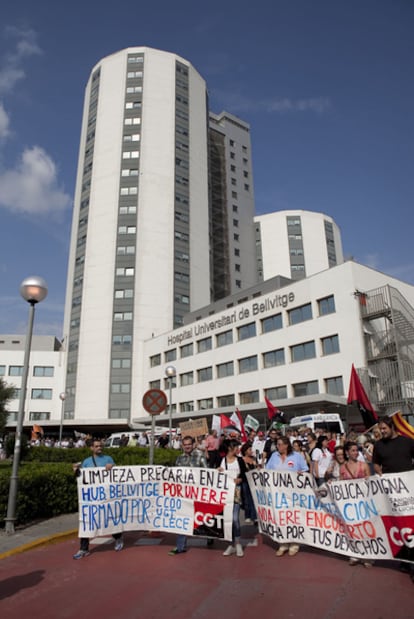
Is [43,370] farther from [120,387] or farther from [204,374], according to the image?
[204,374]

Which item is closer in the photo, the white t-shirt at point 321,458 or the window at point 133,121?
the white t-shirt at point 321,458

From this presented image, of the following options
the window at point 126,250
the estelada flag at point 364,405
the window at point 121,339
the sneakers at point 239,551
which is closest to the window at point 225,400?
the window at point 121,339

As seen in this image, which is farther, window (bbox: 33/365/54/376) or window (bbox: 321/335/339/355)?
window (bbox: 33/365/54/376)

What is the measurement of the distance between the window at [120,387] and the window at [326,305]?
28151 mm

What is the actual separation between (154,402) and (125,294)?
4873 cm

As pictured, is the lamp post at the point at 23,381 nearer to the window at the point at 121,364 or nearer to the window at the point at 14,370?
the window at the point at 121,364

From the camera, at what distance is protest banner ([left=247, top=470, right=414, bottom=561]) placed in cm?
636

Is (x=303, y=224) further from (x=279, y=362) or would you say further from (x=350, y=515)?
(x=350, y=515)

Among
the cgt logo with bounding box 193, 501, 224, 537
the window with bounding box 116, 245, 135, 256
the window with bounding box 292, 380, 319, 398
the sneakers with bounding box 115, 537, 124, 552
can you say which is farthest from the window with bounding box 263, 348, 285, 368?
the sneakers with bounding box 115, 537, 124, 552

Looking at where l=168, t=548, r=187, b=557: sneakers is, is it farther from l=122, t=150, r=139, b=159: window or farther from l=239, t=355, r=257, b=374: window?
l=122, t=150, r=139, b=159: window

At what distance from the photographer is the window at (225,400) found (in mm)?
45469

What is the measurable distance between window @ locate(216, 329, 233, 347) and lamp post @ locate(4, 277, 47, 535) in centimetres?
3760

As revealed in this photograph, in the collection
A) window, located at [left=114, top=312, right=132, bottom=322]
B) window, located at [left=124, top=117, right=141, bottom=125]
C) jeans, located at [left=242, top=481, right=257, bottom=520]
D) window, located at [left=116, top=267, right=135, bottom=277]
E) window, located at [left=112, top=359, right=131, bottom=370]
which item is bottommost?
jeans, located at [left=242, top=481, right=257, bottom=520]

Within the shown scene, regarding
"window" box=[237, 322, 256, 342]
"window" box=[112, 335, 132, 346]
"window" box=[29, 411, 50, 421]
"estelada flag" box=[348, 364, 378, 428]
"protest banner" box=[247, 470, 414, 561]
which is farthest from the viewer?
"window" box=[29, 411, 50, 421]
